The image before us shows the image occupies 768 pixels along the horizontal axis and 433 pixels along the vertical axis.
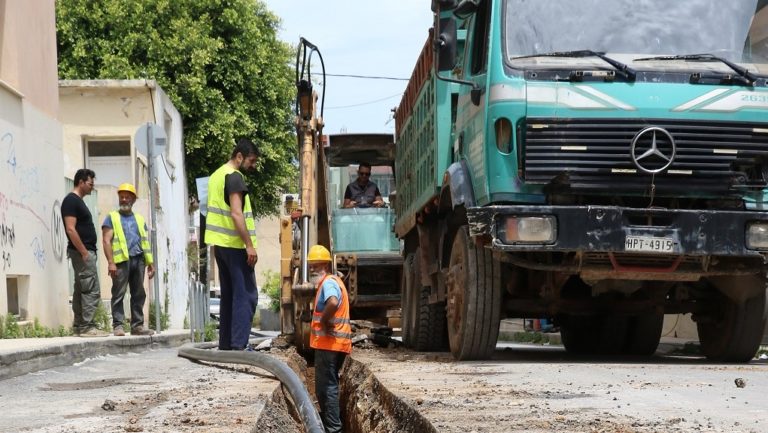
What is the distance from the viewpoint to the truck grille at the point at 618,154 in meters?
8.23

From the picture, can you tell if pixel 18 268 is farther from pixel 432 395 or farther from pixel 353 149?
pixel 432 395

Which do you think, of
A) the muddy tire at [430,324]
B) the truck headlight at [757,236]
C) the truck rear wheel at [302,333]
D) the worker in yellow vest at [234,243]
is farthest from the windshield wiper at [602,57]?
the truck rear wheel at [302,333]

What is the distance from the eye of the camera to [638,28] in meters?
8.66

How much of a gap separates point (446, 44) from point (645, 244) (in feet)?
6.85

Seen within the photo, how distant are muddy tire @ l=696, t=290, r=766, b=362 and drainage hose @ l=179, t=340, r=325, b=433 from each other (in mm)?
3733

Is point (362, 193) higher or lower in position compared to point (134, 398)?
higher

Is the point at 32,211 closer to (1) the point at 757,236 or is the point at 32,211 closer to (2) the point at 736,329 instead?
(2) the point at 736,329

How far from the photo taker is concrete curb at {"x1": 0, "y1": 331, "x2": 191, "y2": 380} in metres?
8.23

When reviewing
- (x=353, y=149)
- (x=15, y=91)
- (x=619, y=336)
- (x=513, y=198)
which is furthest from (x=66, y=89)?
(x=513, y=198)

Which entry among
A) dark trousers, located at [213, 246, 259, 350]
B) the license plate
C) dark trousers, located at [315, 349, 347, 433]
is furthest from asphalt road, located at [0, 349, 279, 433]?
the license plate

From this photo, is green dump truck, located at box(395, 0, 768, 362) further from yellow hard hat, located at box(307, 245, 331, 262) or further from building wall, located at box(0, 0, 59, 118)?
building wall, located at box(0, 0, 59, 118)

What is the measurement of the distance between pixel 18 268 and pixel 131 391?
232 inches

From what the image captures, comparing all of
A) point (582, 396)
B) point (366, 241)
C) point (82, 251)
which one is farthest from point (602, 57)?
point (366, 241)

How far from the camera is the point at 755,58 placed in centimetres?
864
